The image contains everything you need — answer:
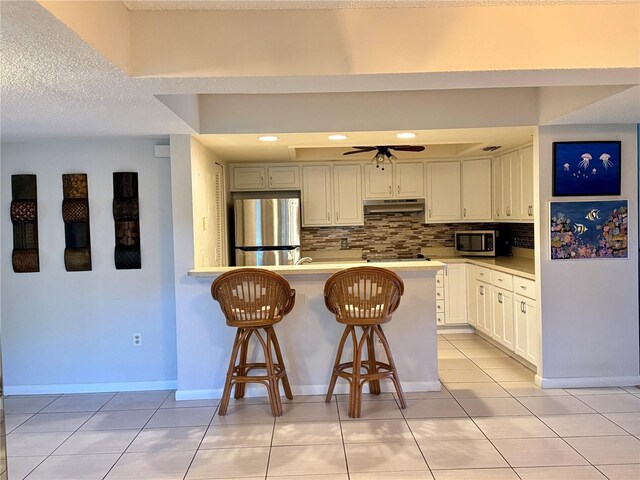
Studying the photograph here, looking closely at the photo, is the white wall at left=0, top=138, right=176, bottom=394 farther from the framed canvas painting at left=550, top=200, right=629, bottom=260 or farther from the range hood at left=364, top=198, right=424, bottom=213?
the framed canvas painting at left=550, top=200, right=629, bottom=260

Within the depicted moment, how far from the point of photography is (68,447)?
271 centimetres

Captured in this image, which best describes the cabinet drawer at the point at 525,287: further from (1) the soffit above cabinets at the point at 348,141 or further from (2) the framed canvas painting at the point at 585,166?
(1) the soffit above cabinets at the point at 348,141

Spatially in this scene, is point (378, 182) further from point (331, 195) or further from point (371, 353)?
point (371, 353)

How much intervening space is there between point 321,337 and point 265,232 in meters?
1.64

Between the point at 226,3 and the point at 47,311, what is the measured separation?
2870 mm

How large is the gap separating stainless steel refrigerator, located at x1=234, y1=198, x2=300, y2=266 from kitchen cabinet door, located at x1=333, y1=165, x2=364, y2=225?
0.74 metres

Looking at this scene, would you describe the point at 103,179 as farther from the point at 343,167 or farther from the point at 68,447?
the point at 343,167

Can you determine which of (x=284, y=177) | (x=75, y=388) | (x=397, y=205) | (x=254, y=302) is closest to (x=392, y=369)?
(x=254, y=302)

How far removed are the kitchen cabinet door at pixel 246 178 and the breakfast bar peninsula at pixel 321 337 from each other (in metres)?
1.97

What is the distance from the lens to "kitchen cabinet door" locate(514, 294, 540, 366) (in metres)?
3.62

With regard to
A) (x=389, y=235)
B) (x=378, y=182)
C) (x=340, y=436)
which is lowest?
(x=340, y=436)

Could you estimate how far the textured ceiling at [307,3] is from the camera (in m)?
1.94

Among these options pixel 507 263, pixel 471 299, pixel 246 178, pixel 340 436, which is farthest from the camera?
pixel 246 178

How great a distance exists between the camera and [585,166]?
134 inches
